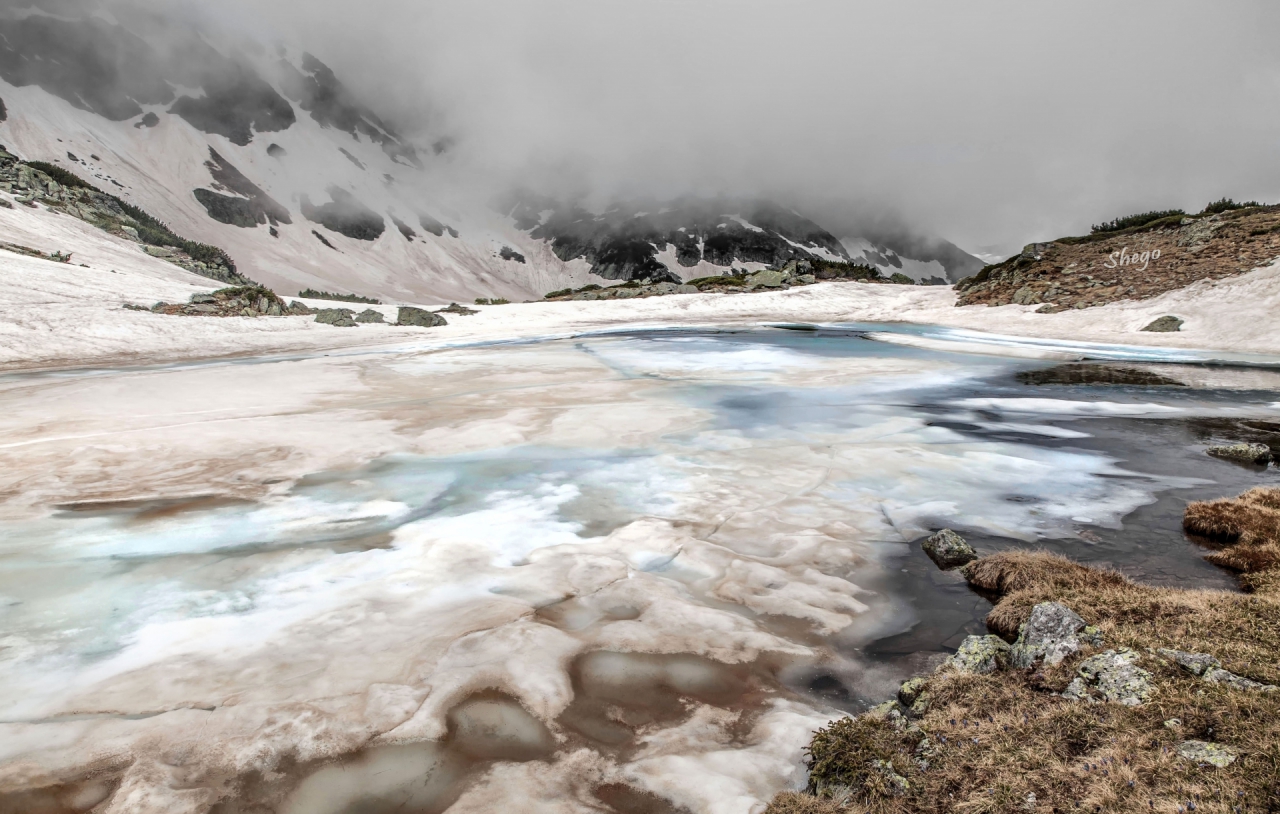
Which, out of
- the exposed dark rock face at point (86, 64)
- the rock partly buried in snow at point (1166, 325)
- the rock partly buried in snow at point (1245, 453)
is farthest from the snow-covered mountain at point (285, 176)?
the rock partly buried in snow at point (1245, 453)

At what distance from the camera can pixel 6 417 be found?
455 inches

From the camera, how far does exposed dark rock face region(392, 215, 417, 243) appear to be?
131 metres

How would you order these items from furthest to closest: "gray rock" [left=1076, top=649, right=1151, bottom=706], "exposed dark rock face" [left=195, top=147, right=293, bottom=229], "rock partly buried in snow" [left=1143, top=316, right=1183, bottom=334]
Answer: "exposed dark rock face" [left=195, top=147, right=293, bottom=229]
"rock partly buried in snow" [left=1143, top=316, right=1183, bottom=334]
"gray rock" [left=1076, top=649, right=1151, bottom=706]

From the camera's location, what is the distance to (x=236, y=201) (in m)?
106

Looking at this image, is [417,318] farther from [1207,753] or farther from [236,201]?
[236,201]

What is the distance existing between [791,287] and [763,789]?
52143 mm

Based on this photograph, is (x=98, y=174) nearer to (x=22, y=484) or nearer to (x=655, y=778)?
(x=22, y=484)

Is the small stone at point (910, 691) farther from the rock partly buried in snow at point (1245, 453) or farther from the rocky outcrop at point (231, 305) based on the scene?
the rocky outcrop at point (231, 305)

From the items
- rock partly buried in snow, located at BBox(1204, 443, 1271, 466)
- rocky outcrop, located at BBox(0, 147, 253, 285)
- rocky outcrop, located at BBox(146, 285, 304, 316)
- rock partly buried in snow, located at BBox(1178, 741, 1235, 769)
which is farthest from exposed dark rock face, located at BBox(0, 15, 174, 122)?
rock partly buried in snow, located at BBox(1204, 443, 1271, 466)

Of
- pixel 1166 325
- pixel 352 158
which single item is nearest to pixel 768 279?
pixel 1166 325

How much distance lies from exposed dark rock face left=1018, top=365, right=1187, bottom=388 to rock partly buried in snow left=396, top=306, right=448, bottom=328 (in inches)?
1095

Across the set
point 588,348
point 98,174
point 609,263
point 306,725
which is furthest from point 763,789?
point 609,263

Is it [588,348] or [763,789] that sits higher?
[588,348]

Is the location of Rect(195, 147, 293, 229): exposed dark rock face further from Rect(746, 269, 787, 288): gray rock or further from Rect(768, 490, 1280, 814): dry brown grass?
Rect(768, 490, 1280, 814): dry brown grass
